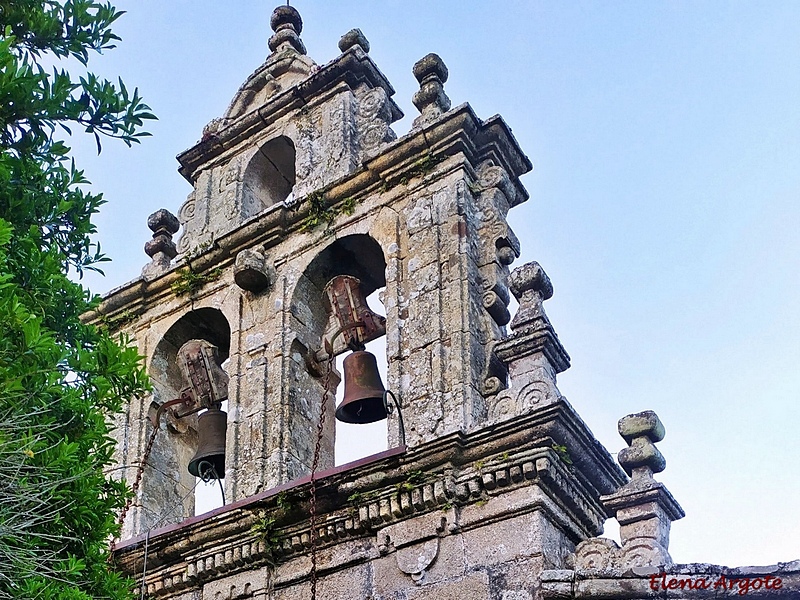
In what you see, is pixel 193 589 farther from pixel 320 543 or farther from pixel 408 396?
pixel 408 396

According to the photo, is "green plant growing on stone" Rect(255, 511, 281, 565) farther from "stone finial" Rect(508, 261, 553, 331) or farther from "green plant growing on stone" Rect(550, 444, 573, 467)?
"stone finial" Rect(508, 261, 553, 331)

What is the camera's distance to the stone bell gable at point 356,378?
23.2 feet

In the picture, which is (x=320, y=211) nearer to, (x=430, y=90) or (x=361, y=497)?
(x=430, y=90)

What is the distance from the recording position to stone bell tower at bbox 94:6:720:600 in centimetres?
715

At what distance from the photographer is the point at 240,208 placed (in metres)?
10.2

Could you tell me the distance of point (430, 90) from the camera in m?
9.28

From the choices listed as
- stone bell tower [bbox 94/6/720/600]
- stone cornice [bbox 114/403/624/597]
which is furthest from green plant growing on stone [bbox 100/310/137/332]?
stone cornice [bbox 114/403/624/597]

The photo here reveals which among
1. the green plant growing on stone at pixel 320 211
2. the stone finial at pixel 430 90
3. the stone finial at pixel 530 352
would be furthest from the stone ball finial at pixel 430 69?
the stone finial at pixel 530 352

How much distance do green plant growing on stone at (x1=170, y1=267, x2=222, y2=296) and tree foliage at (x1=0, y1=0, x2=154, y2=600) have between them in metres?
3.15

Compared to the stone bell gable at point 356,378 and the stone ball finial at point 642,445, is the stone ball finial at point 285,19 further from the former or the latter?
the stone ball finial at point 642,445

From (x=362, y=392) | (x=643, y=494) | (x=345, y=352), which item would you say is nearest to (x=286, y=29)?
(x=345, y=352)

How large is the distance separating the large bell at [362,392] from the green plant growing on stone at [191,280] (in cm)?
184

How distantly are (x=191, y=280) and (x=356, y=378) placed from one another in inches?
83.6

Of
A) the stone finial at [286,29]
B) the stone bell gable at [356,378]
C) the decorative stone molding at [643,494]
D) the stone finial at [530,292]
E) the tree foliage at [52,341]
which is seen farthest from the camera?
the stone finial at [286,29]
